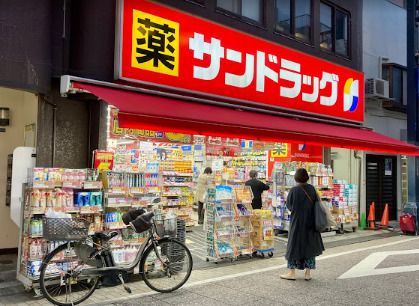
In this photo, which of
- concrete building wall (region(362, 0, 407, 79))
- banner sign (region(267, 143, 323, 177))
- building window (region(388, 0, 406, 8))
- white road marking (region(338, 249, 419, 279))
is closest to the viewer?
white road marking (region(338, 249, 419, 279))

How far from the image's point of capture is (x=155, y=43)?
9.47m

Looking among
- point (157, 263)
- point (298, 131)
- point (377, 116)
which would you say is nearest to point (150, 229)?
point (157, 263)

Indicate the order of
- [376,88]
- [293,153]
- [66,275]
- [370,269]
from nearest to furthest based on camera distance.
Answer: [66,275], [370,269], [293,153], [376,88]

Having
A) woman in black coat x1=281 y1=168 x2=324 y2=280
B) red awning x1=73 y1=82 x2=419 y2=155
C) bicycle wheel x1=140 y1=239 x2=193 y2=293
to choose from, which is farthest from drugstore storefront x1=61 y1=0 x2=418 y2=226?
woman in black coat x1=281 y1=168 x2=324 y2=280

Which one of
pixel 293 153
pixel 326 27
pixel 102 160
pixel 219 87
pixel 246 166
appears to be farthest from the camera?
pixel 246 166

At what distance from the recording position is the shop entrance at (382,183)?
17141 millimetres

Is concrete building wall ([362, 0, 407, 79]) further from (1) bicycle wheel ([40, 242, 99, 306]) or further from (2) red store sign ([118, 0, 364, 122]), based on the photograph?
(1) bicycle wheel ([40, 242, 99, 306])

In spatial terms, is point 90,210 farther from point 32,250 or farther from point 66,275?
point 66,275

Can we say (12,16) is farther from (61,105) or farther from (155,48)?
(155,48)

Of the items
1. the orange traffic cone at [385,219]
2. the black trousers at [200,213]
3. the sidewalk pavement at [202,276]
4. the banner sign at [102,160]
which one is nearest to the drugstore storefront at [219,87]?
the banner sign at [102,160]

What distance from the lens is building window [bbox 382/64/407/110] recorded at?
18156 millimetres

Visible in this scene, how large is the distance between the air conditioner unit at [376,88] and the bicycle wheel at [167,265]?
12.2 meters

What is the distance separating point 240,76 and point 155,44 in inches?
115

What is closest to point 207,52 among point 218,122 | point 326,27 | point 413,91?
point 218,122
